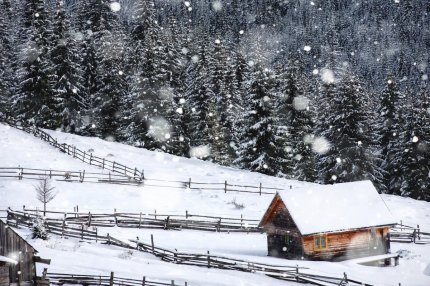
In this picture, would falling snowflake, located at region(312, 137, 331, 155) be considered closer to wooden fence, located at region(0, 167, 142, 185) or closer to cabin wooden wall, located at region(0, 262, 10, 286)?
wooden fence, located at region(0, 167, 142, 185)

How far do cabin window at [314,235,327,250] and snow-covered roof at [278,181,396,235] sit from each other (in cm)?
76

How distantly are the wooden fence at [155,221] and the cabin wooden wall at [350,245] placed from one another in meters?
4.57

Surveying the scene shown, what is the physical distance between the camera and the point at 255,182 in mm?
47062

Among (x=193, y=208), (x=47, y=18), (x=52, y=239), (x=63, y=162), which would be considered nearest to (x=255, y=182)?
(x=193, y=208)

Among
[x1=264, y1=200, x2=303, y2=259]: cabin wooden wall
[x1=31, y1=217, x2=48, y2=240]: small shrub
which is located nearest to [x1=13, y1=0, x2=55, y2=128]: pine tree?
[x1=31, y1=217, x2=48, y2=240]: small shrub

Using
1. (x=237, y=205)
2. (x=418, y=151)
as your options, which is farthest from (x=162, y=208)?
(x=418, y=151)

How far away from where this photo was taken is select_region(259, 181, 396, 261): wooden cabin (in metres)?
30.5

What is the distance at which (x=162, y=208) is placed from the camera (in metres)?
40.3

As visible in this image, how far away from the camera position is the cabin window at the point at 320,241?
30562 millimetres

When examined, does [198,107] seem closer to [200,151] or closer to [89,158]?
[200,151]

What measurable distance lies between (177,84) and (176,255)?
34623 mm

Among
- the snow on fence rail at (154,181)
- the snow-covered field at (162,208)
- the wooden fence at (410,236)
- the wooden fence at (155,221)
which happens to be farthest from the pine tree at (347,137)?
the wooden fence at (155,221)

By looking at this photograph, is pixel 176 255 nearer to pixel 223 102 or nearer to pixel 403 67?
pixel 223 102

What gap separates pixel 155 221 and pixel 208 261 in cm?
997
